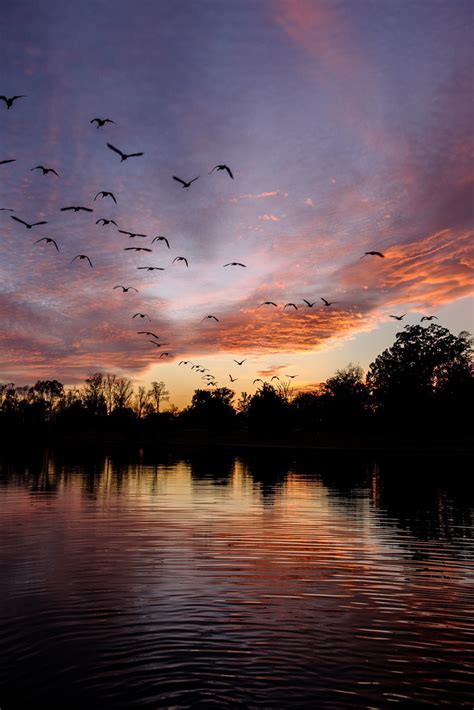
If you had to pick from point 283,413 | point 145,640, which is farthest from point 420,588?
point 283,413

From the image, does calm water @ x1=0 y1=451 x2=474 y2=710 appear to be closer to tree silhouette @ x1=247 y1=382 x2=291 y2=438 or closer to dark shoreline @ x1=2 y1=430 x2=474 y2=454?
dark shoreline @ x1=2 y1=430 x2=474 y2=454

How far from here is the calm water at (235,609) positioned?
816cm

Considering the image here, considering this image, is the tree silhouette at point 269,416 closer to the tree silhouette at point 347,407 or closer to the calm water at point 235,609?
the tree silhouette at point 347,407

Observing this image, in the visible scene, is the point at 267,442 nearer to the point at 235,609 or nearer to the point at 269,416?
the point at 269,416

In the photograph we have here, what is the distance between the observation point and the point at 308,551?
711 inches

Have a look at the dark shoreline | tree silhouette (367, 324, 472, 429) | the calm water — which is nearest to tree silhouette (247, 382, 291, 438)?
the dark shoreline

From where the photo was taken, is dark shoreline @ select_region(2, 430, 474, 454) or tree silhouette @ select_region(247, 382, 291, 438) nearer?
dark shoreline @ select_region(2, 430, 474, 454)

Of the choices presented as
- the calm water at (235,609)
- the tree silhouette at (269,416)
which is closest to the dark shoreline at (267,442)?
the tree silhouette at (269,416)

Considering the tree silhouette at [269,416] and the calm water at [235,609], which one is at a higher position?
the tree silhouette at [269,416]

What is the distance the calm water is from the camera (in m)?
8.16

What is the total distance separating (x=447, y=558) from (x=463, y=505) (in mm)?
13456

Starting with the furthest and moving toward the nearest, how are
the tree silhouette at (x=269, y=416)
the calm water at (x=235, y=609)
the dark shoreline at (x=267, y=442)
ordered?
the tree silhouette at (x=269, y=416), the dark shoreline at (x=267, y=442), the calm water at (x=235, y=609)

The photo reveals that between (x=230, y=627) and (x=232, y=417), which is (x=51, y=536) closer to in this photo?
(x=230, y=627)

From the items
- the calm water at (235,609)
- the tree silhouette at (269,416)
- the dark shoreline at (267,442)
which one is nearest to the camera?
the calm water at (235,609)
